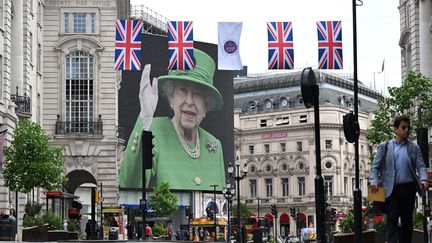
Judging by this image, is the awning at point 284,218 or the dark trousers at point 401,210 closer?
the dark trousers at point 401,210

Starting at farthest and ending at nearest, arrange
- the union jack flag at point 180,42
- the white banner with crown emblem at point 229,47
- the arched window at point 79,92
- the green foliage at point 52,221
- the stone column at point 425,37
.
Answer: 1. the arched window at point 79,92
2. the stone column at point 425,37
3. the union jack flag at point 180,42
4. the white banner with crown emblem at point 229,47
5. the green foliage at point 52,221

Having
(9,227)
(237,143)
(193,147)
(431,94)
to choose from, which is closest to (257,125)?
(237,143)

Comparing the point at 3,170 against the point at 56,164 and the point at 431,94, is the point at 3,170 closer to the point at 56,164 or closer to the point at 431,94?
the point at 56,164

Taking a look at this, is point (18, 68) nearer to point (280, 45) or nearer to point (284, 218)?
point (280, 45)

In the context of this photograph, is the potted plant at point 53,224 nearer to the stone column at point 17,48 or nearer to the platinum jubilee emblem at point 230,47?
the platinum jubilee emblem at point 230,47

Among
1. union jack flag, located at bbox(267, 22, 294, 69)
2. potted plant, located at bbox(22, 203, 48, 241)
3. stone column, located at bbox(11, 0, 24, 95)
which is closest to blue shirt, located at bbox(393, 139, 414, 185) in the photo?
potted plant, located at bbox(22, 203, 48, 241)

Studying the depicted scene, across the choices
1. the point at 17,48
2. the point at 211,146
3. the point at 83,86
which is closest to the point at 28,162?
the point at 17,48

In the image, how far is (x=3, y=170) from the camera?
5588 cm

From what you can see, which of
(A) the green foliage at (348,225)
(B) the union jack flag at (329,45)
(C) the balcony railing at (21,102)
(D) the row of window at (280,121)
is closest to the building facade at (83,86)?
(C) the balcony railing at (21,102)

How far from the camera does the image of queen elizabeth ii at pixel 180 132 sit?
369 feet

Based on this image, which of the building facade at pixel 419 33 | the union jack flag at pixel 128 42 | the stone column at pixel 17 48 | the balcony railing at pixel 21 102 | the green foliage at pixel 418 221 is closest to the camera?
the green foliage at pixel 418 221

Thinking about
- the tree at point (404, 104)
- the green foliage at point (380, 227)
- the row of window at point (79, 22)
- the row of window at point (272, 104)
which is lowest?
the green foliage at point (380, 227)

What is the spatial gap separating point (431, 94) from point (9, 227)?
2544 cm

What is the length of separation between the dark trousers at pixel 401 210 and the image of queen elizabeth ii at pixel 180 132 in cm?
9671
